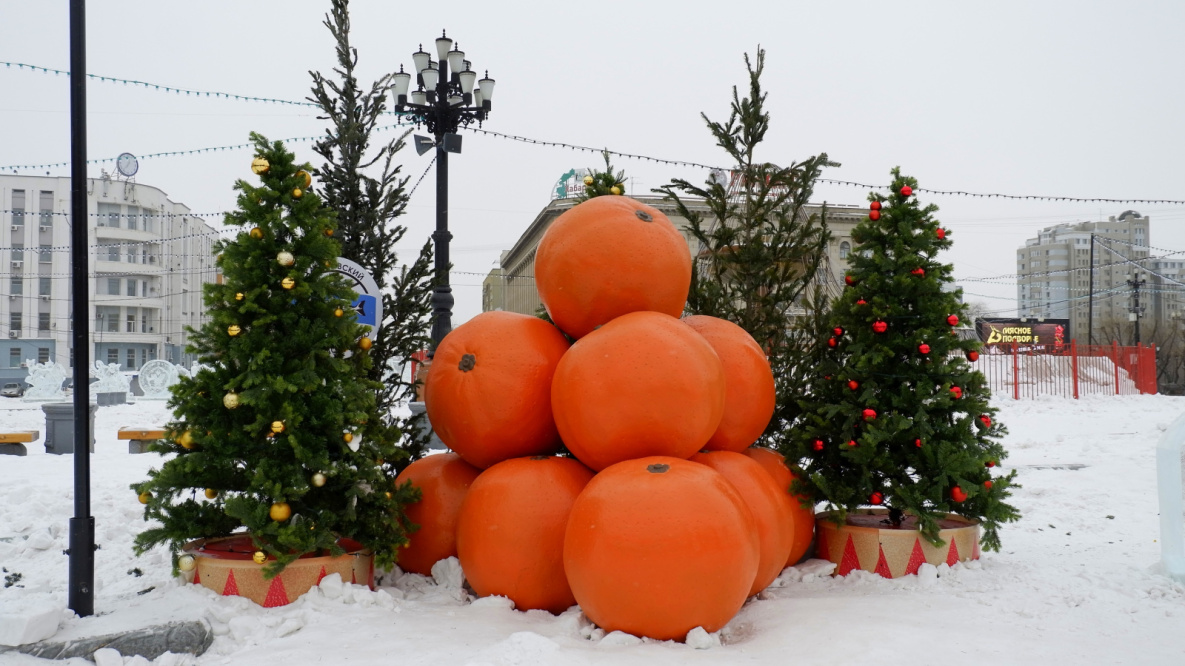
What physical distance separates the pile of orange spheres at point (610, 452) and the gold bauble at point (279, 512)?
0.98 m

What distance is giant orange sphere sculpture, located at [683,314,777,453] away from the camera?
520 cm

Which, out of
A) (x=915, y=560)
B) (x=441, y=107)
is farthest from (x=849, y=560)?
(x=441, y=107)

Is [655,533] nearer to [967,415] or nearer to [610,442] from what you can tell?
[610,442]

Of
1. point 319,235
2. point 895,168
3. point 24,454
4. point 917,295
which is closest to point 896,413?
point 917,295

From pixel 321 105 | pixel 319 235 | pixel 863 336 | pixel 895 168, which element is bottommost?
pixel 863 336

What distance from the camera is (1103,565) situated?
577cm

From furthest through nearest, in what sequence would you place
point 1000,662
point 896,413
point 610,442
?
point 896,413, point 610,442, point 1000,662

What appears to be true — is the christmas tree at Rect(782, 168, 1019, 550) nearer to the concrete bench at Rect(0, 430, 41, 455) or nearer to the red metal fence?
the concrete bench at Rect(0, 430, 41, 455)

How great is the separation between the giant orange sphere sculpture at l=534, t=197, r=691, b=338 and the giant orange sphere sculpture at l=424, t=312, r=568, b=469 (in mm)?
291

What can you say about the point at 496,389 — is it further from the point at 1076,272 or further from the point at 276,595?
the point at 1076,272

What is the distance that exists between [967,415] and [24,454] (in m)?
13.1

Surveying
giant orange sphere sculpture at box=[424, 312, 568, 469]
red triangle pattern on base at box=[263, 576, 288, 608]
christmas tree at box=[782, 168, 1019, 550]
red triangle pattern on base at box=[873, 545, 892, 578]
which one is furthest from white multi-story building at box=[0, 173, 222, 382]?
red triangle pattern on base at box=[873, 545, 892, 578]

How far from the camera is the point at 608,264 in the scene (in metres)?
4.98

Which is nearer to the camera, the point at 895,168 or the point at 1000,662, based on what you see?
the point at 1000,662
